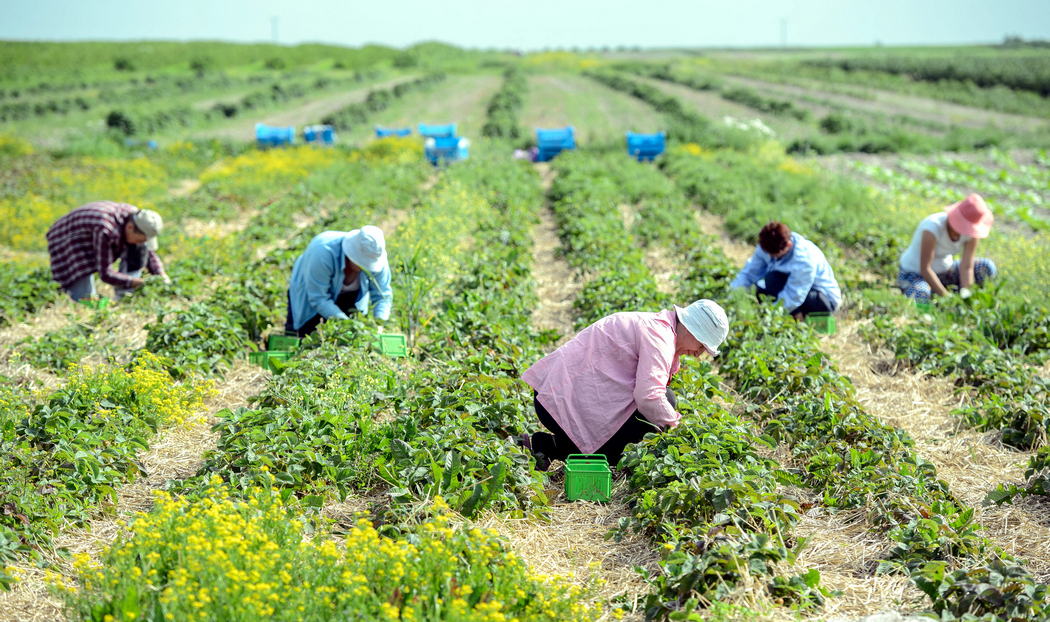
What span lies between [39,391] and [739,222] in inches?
334

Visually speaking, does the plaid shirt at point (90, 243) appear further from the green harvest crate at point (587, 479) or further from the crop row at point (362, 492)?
the green harvest crate at point (587, 479)

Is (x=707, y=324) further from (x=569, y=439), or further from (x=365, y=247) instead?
(x=365, y=247)

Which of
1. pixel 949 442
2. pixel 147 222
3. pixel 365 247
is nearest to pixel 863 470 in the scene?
pixel 949 442

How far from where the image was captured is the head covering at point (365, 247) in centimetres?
544

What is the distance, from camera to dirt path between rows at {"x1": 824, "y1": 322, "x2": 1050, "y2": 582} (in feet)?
12.3

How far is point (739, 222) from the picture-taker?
1048 centimetres

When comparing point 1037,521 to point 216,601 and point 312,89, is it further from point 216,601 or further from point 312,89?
point 312,89

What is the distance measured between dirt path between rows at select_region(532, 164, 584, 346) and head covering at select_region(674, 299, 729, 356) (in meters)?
2.10

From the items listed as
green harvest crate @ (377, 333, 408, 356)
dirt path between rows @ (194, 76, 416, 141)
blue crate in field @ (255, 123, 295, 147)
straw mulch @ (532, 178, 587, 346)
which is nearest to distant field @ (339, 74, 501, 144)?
blue crate in field @ (255, 123, 295, 147)

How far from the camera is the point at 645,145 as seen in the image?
17500mm

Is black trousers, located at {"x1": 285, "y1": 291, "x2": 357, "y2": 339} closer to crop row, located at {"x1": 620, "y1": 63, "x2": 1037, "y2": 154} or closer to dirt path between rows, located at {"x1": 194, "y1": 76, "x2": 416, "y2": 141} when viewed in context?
crop row, located at {"x1": 620, "y1": 63, "x2": 1037, "y2": 154}

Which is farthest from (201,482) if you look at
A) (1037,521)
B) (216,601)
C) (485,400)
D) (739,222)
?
(739,222)

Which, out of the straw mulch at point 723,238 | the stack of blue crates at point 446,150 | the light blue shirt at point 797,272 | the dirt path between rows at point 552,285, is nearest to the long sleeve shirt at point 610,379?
the dirt path between rows at point 552,285

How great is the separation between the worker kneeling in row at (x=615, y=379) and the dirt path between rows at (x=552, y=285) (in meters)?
1.72
